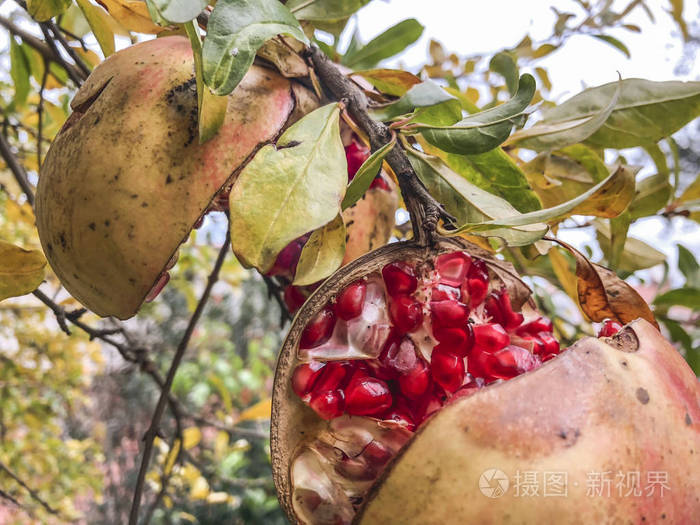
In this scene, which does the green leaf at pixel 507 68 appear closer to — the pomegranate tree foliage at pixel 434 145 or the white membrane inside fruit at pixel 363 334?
the pomegranate tree foliage at pixel 434 145

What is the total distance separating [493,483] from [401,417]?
155 millimetres

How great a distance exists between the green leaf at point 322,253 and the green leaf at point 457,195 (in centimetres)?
13

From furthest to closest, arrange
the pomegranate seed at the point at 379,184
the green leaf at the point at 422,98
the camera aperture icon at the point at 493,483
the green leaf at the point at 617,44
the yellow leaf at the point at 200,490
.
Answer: the yellow leaf at the point at 200,490 → the green leaf at the point at 617,44 → the pomegranate seed at the point at 379,184 → the green leaf at the point at 422,98 → the camera aperture icon at the point at 493,483

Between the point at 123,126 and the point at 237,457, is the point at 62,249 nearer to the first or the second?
the point at 123,126

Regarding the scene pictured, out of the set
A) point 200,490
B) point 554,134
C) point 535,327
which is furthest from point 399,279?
point 200,490

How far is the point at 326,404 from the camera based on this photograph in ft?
1.66

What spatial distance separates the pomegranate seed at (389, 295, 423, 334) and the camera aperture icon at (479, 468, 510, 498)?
188 mm

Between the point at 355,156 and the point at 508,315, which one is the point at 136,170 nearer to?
the point at 355,156

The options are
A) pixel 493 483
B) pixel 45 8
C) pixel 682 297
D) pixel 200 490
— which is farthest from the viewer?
pixel 200 490

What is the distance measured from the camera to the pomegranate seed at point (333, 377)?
52 cm

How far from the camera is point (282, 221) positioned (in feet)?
1.36

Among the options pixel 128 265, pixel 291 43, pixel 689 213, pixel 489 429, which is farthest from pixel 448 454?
pixel 689 213

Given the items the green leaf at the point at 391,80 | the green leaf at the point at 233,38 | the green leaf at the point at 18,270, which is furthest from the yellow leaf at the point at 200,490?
the green leaf at the point at 233,38

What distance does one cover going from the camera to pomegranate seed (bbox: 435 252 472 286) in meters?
0.55
